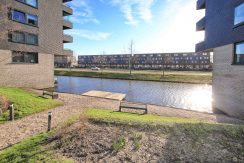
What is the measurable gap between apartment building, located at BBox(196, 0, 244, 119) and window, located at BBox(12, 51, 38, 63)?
79.1 ft

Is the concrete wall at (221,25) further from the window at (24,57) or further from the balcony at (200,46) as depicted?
the window at (24,57)

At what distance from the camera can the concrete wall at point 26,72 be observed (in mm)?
22484

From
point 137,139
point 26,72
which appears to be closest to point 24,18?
point 26,72

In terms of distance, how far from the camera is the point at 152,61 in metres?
116

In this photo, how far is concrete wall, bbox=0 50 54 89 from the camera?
73.8 feet

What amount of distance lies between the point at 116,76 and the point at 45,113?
1654 inches

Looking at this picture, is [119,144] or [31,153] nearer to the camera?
[31,153]

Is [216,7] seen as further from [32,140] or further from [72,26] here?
[72,26]

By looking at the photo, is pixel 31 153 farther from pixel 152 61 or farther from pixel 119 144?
pixel 152 61

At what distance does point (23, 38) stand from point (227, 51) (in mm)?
25121

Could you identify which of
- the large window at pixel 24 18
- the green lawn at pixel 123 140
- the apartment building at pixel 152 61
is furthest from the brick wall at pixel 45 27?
the apartment building at pixel 152 61

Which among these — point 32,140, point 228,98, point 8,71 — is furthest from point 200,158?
point 8,71

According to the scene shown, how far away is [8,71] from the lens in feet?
75.3

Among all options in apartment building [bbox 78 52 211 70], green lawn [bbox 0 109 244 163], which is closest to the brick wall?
green lawn [bbox 0 109 244 163]
